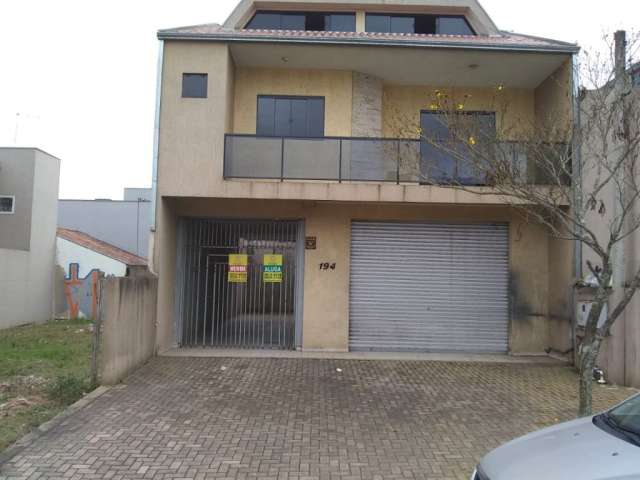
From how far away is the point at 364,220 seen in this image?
11.1m

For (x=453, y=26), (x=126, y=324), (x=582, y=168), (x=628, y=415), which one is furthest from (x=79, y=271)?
(x=628, y=415)

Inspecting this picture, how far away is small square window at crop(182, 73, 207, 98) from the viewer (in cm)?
1016

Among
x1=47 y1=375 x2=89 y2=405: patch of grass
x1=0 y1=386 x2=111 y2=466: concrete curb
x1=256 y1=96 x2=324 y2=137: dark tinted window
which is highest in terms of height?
x1=256 y1=96 x2=324 y2=137: dark tinted window

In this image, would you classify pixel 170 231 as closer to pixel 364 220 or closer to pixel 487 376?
pixel 364 220

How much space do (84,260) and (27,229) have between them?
2017 millimetres

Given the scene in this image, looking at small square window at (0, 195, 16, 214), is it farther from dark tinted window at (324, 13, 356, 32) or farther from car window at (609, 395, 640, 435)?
car window at (609, 395, 640, 435)

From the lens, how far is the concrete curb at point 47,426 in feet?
16.5

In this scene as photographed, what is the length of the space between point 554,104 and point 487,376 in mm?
5879

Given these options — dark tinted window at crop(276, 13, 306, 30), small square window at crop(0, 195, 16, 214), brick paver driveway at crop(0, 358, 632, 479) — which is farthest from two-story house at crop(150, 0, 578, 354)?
small square window at crop(0, 195, 16, 214)

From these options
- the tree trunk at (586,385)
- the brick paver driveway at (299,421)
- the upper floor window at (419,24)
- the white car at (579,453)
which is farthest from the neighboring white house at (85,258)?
the white car at (579,453)

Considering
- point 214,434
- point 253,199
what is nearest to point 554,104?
point 253,199

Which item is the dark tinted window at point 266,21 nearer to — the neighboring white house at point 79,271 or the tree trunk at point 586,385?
the neighboring white house at point 79,271

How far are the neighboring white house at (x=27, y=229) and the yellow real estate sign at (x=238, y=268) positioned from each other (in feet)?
25.1

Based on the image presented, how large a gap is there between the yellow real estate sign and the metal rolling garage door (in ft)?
7.71
